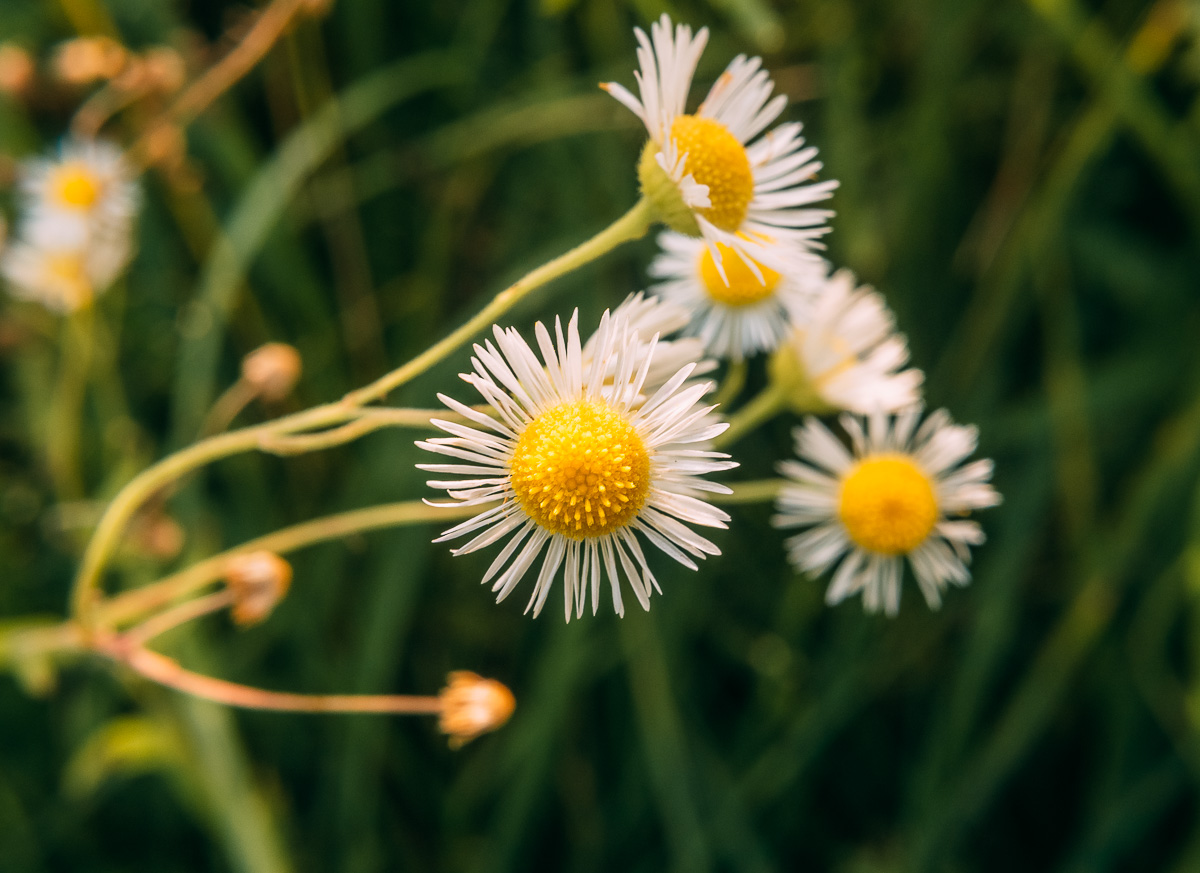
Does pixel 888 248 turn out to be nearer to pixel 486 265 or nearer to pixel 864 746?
pixel 486 265

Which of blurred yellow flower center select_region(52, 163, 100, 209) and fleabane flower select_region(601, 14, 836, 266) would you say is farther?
blurred yellow flower center select_region(52, 163, 100, 209)

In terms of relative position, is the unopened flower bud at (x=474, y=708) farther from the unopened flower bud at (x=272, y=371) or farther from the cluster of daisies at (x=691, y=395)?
the unopened flower bud at (x=272, y=371)

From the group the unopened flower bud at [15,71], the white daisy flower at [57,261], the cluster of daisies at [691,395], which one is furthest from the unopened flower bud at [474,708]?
the unopened flower bud at [15,71]

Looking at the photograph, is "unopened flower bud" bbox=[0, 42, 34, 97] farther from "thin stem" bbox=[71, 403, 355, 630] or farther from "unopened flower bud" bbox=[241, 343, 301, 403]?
"thin stem" bbox=[71, 403, 355, 630]

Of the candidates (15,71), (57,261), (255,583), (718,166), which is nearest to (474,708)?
(255,583)

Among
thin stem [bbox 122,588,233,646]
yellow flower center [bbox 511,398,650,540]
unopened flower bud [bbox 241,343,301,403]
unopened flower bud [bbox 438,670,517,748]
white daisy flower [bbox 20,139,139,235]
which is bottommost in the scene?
unopened flower bud [bbox 438,670,517,748]

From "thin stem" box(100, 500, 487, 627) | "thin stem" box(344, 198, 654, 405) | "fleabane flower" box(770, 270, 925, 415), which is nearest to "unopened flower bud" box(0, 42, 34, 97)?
"thin stem" box(100, 500, 487, 627)

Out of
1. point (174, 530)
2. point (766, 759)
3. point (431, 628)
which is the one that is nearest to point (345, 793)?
point (431, 628)
